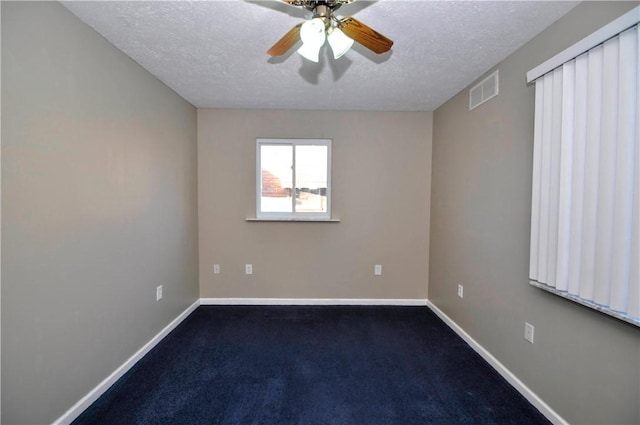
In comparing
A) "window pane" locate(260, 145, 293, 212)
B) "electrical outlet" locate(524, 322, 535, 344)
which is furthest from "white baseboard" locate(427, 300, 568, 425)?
"window pane" locate(260, 145, 293, 212)

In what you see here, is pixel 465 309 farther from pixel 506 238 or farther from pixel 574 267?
pixel 574 267

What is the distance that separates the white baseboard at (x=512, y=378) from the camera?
4.99 feet

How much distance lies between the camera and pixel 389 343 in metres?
2.34

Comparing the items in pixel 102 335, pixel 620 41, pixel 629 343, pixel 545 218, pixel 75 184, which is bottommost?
pixel 102 335

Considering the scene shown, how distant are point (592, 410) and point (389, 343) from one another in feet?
4.28

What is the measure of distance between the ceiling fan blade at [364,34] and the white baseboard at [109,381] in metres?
2.66

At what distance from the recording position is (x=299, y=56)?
195cm

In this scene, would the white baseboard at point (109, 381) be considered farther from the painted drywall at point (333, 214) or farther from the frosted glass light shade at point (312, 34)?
the frosted glass light shade at point (312, 34)

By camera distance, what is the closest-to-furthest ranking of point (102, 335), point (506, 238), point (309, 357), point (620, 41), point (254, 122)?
point (620, 41)
point (102, 335)
point (506, 238)
point (309, 357)
point (254, 122)

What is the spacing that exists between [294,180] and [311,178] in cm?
21

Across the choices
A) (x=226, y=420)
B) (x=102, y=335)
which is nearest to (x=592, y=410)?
(x=226, y=420)

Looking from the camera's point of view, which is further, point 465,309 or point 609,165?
point 465,309

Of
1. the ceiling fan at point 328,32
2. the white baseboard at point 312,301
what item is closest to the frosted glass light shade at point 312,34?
the ceiling fan at point 328,32

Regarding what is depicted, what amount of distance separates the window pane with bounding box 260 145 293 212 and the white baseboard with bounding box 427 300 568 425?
2244 millimetres
